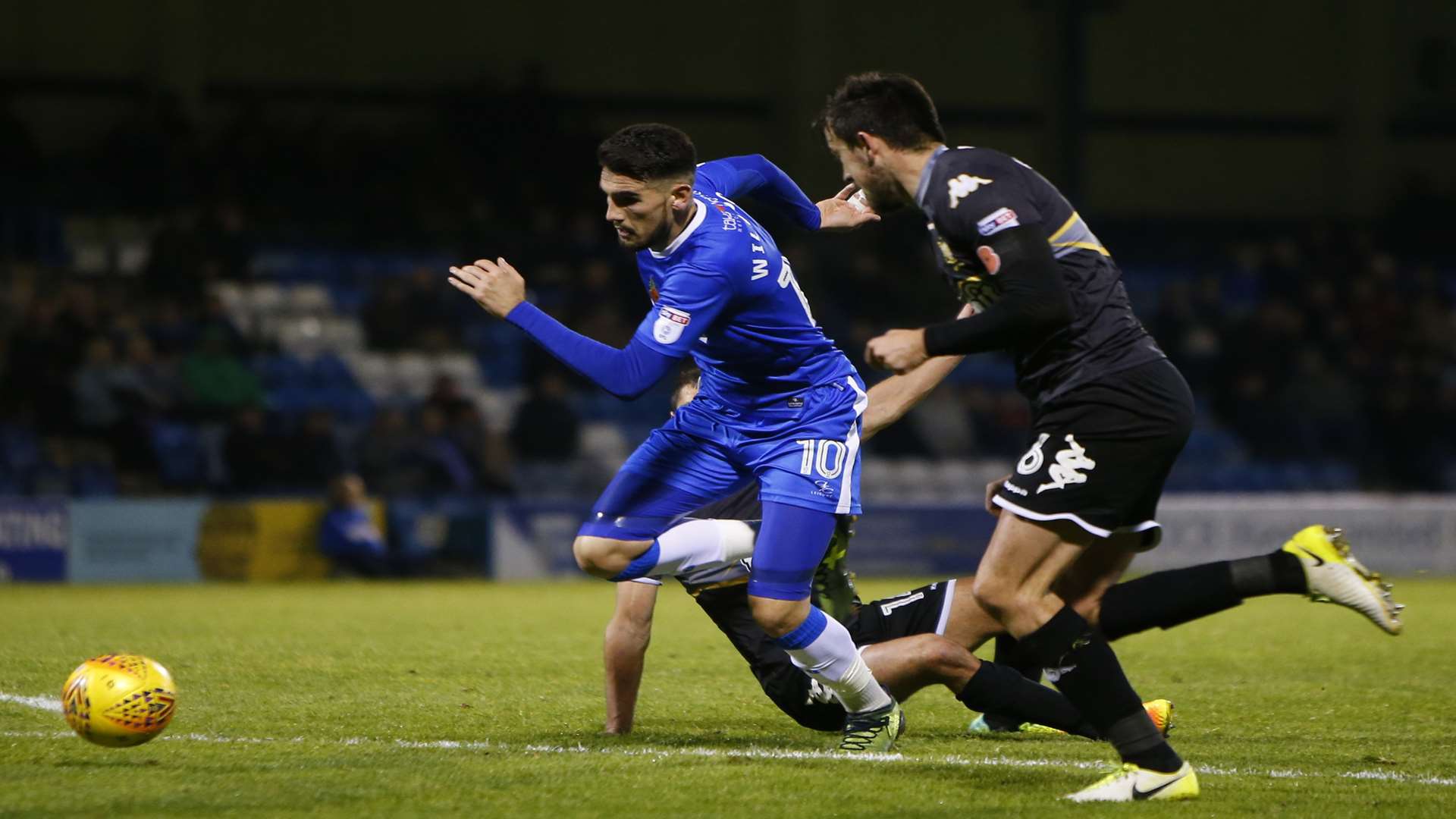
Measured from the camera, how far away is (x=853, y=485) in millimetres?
5781

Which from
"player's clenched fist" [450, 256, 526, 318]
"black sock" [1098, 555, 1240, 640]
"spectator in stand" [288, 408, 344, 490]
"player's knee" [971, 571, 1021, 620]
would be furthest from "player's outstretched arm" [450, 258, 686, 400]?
"spectator in stand" [288, 408, 344, 490]

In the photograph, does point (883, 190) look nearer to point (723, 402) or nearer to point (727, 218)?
point (727, 218)

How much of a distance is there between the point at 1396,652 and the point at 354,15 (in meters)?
15.9

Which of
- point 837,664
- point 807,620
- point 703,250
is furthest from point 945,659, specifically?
point 703,250

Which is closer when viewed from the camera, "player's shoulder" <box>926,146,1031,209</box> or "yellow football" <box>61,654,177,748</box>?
"player's shoulder" <box>926,146,1031,209</box>

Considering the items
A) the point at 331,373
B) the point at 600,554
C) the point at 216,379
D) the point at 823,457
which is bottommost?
the point at 600,554

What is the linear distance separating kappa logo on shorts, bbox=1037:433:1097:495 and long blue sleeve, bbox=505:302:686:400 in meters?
1.22

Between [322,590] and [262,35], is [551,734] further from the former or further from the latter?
[262,35]

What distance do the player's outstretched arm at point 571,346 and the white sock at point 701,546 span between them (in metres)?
0.68

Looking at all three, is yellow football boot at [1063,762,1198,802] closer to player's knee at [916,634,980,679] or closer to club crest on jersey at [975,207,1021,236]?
player's knee at [916,634,980,679]

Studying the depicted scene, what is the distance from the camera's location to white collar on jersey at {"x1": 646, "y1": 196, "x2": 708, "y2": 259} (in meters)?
5.71

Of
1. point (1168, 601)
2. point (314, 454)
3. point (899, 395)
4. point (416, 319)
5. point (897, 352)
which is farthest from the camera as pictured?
point (416, 319)

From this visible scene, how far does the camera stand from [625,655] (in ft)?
19.8

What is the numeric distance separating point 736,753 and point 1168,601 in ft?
4.83
